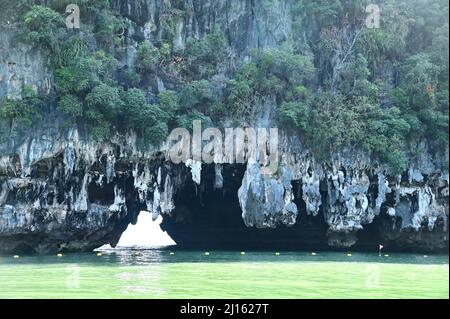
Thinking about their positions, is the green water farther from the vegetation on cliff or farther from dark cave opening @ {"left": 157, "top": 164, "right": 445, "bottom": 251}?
the vegetation on cliff

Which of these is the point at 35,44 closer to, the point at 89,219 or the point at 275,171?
the point at 89,219

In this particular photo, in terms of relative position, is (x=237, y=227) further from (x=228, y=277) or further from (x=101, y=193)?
(x=228, y=277)

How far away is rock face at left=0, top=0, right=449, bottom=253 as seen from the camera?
2747 cm

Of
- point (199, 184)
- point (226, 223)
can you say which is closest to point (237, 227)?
point (226, 223)

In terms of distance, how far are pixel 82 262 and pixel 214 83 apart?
10.9 m

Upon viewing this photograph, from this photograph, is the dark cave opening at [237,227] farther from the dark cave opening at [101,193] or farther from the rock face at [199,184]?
the dark cave opening at [101,193]

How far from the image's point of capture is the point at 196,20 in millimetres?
31719

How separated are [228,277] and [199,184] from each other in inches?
545

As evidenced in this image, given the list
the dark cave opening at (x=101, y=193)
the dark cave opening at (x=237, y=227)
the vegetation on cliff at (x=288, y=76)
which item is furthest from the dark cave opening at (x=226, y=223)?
the dark cave opening at (x=101, y=193)

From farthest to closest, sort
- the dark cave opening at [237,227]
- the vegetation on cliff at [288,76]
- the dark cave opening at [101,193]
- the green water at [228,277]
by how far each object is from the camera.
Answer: the dark cave opening at [237,227], the dark cave opening at [101,193], the vegetation on cliff at [288,76], the green water at [228,277]

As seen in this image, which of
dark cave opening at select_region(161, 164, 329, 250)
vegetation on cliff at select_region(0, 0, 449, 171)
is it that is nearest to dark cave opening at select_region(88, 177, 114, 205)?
vegetation on cliff at select_region(0, 0, 449, 171)

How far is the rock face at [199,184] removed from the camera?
2747cm

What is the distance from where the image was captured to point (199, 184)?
31.2m

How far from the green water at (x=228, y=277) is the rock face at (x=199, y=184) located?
11.8 feet
